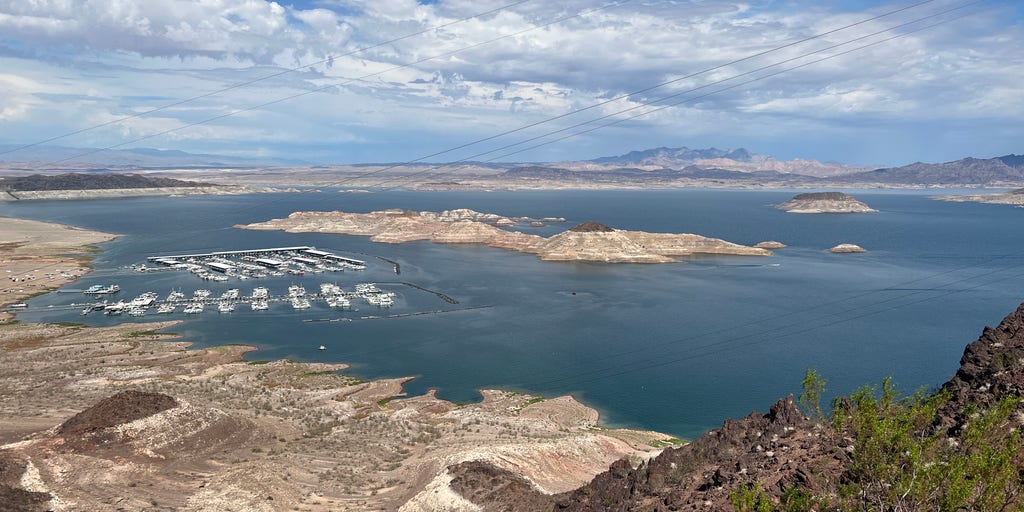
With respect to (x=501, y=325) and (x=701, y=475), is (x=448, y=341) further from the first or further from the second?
(x=701, y=475)

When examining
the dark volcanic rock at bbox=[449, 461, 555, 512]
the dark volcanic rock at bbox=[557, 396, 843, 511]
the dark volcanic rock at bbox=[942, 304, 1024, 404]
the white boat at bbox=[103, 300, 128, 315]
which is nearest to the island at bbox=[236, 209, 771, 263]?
the white boat at bbox=[103, 300, 128, 315]

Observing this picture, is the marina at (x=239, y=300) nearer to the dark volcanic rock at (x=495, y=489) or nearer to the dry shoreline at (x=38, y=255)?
the dry shoreline at (x=38, y=255)

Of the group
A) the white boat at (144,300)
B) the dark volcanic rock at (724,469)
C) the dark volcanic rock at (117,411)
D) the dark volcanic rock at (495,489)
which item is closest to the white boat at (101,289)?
the white boat at (144,300)

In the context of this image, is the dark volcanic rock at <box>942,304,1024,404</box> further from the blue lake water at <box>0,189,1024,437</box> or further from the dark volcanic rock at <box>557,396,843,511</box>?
the blue lake water at <box>0,189,1024,437</box>

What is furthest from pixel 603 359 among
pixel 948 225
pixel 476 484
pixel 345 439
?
pixel 948 225

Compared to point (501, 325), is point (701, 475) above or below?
above
